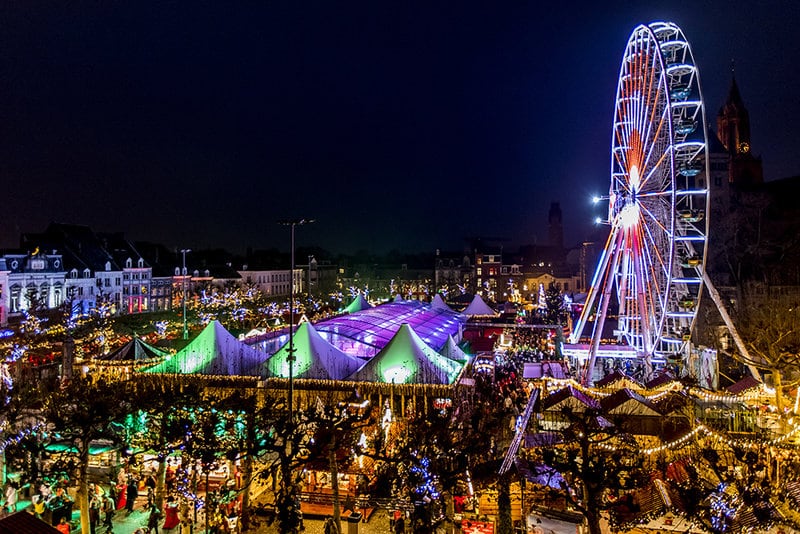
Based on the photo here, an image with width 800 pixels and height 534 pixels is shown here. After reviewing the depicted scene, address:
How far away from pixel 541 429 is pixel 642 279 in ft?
38.9

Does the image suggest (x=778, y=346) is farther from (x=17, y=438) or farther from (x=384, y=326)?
(x=17, y=438)

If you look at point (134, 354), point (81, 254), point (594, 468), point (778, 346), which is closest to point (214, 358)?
point (134, 354)

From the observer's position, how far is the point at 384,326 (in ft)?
103

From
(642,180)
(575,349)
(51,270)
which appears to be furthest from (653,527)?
(51,270)

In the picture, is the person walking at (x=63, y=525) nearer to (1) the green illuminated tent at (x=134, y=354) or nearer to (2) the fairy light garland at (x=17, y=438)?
(2) the fairy light garland at (x=17, y=438)

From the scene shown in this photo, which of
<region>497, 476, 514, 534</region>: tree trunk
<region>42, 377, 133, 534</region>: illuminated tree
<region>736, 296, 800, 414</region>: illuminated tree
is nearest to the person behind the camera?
<region>497, 476, 514, 534</region>: tree trunk

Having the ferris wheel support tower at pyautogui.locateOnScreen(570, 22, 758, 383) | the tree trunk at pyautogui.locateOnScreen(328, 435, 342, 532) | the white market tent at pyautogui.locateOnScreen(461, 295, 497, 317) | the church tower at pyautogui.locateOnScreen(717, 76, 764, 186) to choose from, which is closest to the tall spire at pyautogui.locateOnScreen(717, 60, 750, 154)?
the church tower at pyautogui.locateOnScreen(717, 76, 764, 186)

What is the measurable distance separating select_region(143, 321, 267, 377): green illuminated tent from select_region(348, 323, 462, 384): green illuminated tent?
4957 millimetres

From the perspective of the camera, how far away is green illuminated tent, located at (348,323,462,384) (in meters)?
21.2

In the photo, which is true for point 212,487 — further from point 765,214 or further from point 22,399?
point 765,214

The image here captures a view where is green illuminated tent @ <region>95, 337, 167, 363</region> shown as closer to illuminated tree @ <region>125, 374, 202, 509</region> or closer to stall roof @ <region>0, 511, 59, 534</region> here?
illuminated tree @ <region>125, 374, 202, 509</region>

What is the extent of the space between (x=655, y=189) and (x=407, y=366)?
13.3 metres

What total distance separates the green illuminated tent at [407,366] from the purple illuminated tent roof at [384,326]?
5.26 m

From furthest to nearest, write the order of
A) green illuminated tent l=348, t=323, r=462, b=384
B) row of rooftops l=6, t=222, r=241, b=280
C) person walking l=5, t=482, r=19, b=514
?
row of rooftops l=6, t=222, r=241, b=280 < green illuminated tent l=348, t=323, r=462, b=384 < person walking l=5, t=482, r=19, b=514
